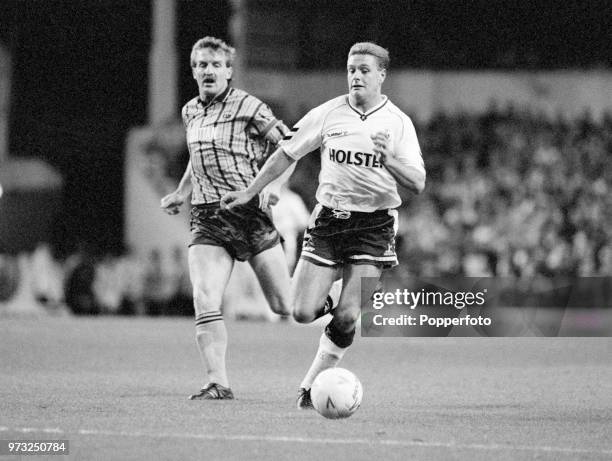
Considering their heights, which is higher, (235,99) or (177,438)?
(235,99)

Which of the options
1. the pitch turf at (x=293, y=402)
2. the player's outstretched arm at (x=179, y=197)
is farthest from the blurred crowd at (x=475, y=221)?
the player's outstretched arm at (x=179, y=197)

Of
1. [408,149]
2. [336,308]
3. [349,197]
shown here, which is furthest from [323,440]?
[408,149]

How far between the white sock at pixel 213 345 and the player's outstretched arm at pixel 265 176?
950 mm

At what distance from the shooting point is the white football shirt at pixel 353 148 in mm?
8570

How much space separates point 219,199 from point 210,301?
74 centimetres

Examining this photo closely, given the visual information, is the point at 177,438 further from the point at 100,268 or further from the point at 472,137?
the point at 472,137

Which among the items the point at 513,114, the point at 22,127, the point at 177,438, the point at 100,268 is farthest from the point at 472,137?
the point at 177,438

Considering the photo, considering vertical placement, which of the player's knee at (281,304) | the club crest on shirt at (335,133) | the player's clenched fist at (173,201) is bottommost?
the player's knee at (281,304)

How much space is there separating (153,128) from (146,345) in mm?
14129

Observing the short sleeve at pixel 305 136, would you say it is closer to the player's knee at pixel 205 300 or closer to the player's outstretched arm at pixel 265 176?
the player's outstretched arm at pixel 265 176

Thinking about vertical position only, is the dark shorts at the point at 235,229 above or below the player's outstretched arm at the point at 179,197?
below

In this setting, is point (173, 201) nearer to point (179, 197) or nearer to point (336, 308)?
point (179, 197)

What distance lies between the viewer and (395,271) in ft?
74.3

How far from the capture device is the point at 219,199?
9414 mm
